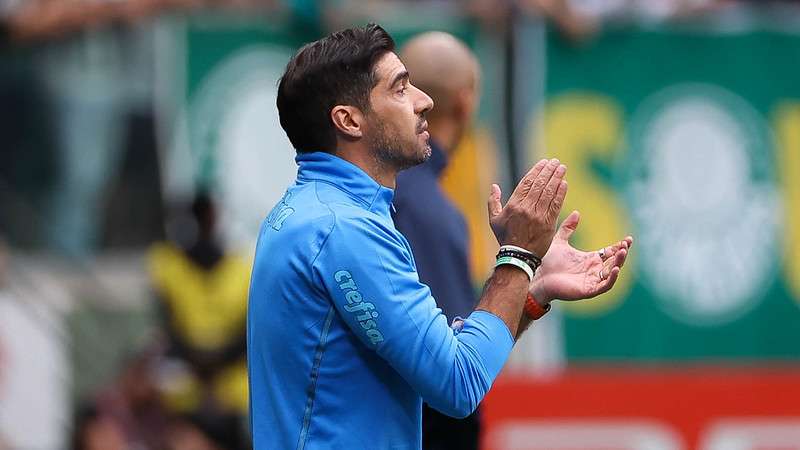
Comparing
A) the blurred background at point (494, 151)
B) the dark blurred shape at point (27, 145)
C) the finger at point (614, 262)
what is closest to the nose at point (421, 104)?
the finger at point (614, 262)

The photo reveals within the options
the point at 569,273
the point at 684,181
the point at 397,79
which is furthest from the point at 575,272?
the point at 684,181

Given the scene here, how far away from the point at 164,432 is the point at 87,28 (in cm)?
356

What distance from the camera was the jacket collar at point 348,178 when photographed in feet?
10.2

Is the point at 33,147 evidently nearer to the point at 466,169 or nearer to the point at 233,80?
the point at 233,80

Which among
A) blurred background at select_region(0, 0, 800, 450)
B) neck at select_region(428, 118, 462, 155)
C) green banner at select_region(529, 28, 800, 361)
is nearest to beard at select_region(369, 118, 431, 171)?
neck at select_region(428, 118, 462, 155)

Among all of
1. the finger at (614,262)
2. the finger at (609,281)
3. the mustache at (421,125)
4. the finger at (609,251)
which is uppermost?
the mustache at (421,125)

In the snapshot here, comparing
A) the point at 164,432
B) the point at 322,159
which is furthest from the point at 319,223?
the point at 164,432

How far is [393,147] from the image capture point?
10.3ft

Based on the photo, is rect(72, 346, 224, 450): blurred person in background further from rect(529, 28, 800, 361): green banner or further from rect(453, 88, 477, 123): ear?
rect(453, 88, 477, 123): ear

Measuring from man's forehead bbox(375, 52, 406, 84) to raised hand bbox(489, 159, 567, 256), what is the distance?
36cm

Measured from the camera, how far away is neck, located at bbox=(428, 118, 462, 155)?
474cm

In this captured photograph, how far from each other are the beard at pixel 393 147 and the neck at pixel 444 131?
1.57m

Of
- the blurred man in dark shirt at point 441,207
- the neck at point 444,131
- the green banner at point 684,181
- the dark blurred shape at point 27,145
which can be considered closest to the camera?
the blurred man in dark shirt at point 441,207

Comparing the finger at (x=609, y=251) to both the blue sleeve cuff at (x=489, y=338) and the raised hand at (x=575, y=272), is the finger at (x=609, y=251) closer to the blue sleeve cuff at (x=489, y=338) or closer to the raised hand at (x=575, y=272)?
the raised hand at (x=575, y=272)
